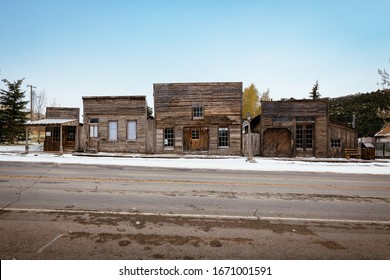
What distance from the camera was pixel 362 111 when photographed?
5009 cm

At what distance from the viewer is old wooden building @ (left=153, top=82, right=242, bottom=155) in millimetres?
23016

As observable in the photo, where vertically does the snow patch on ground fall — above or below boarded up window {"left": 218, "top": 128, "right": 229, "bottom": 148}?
below

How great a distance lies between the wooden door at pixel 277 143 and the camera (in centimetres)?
2250

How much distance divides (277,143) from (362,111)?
39.9m

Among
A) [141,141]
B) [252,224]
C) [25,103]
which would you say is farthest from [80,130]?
[252,224]

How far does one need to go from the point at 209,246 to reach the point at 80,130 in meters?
25.9

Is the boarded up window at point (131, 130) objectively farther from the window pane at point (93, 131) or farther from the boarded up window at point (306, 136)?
the boarded up window at point (306, 136)

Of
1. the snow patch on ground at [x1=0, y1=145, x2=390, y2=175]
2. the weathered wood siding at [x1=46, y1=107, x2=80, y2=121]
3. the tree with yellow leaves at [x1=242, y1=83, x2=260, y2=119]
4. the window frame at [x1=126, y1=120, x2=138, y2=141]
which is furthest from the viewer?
the tree with yellow leaves at [x1=242, y1=83, x2=260, y2=119]

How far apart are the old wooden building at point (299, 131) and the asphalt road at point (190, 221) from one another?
45.8ft

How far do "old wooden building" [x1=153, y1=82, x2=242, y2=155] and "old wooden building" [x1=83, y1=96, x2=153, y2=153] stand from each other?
192 centimetres

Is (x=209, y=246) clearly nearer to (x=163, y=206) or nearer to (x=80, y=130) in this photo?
(x=163, y=206)

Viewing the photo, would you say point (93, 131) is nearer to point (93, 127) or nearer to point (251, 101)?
point (93, 127)

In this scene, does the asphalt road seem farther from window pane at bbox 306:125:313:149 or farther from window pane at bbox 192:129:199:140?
window pane at bbox 192:129:199:140

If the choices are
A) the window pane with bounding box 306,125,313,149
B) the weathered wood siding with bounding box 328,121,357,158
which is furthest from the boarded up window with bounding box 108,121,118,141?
the weathered wood siding with bounding box 328,121,357,158
